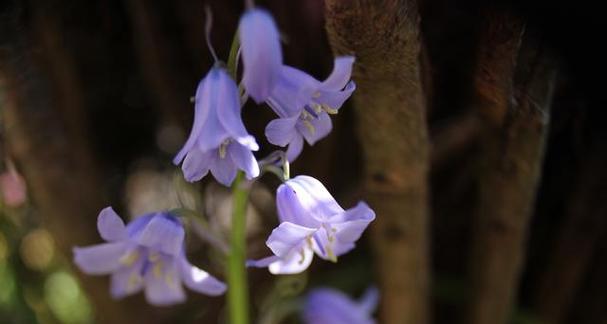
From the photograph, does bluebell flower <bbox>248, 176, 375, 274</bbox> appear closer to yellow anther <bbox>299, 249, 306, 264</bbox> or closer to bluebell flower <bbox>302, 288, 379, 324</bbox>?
yellow anther <bbox>299, 249, 306, 264</bbox>

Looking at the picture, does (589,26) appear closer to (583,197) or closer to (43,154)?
(583,197)

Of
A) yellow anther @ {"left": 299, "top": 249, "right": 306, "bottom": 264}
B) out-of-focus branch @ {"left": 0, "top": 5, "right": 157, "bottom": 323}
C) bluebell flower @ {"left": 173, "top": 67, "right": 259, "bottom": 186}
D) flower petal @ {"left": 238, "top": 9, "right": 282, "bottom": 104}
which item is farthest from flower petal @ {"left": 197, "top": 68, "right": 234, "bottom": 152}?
out-of-focus branch @ {"left": 0, "top": 5, "right": 157, "bottom": 323}

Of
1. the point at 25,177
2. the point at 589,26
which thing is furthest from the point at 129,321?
the point at 589,26

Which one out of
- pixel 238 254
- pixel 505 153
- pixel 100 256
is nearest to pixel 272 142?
pixel 238 254

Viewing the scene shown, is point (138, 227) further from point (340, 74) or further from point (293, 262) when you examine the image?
point (340, 74)

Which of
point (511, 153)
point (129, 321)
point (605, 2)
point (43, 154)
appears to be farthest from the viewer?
point (129, 321)
